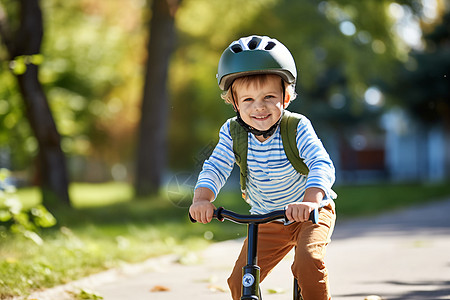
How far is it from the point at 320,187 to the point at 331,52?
14.9 m

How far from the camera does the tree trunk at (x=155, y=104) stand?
15125 millimetres

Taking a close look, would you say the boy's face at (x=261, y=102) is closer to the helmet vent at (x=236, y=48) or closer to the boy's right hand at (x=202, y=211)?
the helmet vent at (x=236, y=48)

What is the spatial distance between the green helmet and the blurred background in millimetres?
598

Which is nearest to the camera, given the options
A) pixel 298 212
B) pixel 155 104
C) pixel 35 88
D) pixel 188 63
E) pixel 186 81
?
pixel 298 212

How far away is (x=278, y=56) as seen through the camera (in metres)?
3.54

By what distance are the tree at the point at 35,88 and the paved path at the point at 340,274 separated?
14.7 ft

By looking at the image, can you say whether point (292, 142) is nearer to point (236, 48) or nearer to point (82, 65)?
point (236, 48)

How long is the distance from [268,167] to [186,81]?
34.5 m

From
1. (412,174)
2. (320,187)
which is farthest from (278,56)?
(412,174)

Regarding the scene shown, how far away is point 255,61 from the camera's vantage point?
3.49 m

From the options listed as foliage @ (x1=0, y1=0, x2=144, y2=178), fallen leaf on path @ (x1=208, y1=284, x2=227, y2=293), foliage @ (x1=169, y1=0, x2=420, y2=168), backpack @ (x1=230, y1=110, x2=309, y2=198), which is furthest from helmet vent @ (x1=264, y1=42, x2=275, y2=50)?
foliage @ (x1=0, y1=0, x2=144, y2=178)

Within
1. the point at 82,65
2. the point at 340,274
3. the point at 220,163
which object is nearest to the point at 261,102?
the point at 220,163

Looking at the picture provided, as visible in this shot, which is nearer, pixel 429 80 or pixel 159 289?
pixel 159 289

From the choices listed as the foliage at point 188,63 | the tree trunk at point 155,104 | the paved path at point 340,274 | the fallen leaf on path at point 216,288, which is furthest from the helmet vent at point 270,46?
the tree trunk at point 155,104
